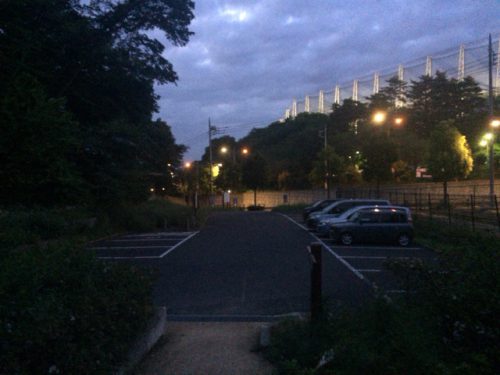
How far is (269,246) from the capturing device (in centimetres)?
2359

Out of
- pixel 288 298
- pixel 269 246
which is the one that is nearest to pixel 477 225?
pixel 269 246

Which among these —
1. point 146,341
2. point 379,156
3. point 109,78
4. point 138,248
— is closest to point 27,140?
point 146,341

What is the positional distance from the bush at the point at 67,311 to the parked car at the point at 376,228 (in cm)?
1760

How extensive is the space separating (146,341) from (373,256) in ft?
47.3

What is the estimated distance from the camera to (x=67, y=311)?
5.26m

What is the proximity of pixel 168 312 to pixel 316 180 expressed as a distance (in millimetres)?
57150

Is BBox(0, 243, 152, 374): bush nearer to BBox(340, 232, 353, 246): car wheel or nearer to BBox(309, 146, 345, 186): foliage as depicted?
BBox(340, 232, 353, 246): car wheel

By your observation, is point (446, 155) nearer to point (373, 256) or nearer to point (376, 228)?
point (376, 228)

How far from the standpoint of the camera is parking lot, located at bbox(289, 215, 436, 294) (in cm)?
1504

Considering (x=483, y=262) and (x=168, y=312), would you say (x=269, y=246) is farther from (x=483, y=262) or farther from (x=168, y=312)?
(x=483, y=262)

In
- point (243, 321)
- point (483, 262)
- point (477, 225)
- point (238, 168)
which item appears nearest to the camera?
point (483, 262)

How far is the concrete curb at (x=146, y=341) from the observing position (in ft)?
20.9

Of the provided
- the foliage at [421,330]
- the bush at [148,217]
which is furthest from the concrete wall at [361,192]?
the foliage at [421,330]

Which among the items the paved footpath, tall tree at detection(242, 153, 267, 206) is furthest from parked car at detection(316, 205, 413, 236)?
tall tree at detection(242, 153, 267, 206)
